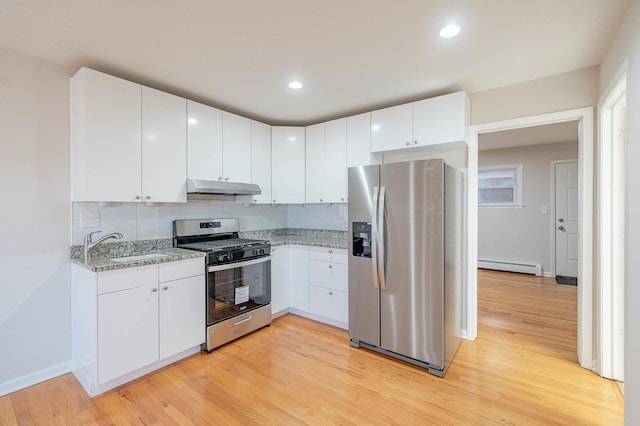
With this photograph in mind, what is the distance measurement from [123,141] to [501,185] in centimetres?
639

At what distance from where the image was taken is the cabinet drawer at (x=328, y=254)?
3213mm

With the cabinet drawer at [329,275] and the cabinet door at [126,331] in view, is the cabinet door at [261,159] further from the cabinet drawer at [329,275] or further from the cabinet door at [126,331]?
the cabinet door at [126,331]

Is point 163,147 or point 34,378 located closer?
point 34,378

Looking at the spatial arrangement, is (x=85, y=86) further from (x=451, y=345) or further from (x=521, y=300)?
(x=521, y=300)

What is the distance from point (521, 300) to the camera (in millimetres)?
4195

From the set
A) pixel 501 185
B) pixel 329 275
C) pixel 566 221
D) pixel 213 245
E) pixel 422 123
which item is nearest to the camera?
pixel 422 123

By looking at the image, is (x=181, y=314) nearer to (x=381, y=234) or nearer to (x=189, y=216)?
(x=189, y=216)

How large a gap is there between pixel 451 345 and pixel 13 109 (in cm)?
385

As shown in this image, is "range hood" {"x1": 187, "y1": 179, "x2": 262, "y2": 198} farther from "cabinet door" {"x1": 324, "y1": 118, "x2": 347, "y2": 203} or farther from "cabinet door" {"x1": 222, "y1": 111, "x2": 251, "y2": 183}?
"cabinet door" {"x1": 324, "y1": 118, "x2": 347, "y2": 203}

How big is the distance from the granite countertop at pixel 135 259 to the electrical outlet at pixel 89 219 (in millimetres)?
282

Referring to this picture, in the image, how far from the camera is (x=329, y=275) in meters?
3.32

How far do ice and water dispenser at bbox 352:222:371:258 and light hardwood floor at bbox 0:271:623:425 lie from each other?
914 millimetres

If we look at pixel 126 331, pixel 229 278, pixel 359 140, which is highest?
pixel 359 140

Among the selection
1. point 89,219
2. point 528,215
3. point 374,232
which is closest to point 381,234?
point 374,232
